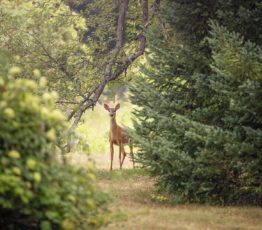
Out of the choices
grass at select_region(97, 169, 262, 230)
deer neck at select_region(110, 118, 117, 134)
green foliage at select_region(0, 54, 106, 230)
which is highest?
deer neck at select_region(110, 118, 117, 134)

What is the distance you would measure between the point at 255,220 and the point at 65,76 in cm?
790

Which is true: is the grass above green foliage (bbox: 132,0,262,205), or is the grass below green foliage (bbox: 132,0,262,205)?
below

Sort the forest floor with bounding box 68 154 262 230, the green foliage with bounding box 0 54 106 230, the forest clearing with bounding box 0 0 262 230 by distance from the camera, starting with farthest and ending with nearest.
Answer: the forest floor with bounding box 68 154 262 230, the forest clearing with bounding box 0 0 262 230, the green foliage with bounding box 0 54 106 230

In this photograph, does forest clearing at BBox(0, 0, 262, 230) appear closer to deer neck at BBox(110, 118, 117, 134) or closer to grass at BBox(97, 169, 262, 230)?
grass at BBox(97, 169, 262, 230)

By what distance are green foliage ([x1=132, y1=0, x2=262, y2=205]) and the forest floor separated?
20.0 inches

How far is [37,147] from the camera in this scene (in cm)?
629

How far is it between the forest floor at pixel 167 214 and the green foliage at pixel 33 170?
3.34 ft

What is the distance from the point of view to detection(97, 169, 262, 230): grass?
33.0 feet

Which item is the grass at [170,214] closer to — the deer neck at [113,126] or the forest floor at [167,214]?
the forest floor at [167,214]

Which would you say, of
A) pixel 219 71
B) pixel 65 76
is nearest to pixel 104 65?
pixel 65 76

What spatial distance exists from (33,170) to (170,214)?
212 inches

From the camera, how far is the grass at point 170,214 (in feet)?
33.0

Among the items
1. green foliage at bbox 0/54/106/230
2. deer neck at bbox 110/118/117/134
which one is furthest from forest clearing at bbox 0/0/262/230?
deer neck at bbox 110/118/117/134

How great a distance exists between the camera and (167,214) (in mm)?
11141
